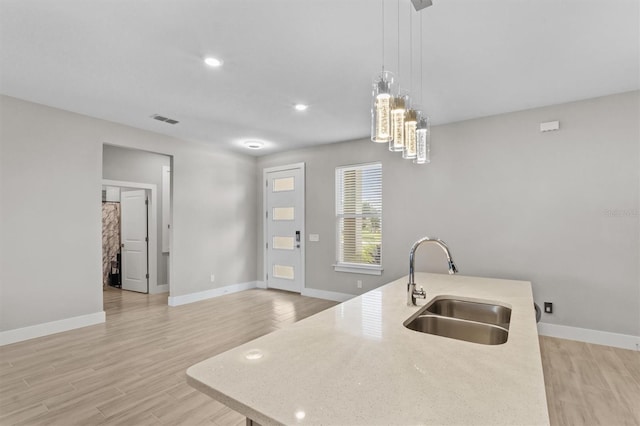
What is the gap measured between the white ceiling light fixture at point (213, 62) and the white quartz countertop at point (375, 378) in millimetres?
2216

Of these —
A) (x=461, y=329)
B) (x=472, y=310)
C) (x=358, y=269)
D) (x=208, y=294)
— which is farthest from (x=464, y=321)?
(x=208, y=294)

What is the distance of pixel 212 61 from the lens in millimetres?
2590

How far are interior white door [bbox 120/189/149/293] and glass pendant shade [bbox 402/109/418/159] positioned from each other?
5.53 meters

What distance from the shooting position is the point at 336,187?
5.24m

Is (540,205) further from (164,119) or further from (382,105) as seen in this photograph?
(164,119)

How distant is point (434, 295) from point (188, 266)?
4.15m

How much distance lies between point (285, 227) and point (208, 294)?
5.77 feet

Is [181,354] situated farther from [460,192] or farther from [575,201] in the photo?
[575,201]

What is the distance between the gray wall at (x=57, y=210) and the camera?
3.33 metres

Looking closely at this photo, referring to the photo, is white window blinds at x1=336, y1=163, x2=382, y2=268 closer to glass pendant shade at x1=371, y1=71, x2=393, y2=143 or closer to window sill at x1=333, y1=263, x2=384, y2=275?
window sill at x1=333, y1=263, x2=384, y2=275

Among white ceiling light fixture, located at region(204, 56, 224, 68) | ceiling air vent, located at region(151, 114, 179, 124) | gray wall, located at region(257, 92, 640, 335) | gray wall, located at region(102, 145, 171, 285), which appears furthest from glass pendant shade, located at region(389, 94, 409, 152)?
gray wall, located at region(102, 145, 171, 285)

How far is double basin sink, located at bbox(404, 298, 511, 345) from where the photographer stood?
1.67 metres

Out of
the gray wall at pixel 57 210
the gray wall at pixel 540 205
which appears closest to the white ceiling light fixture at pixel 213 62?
the gray wall at pixel 57 210

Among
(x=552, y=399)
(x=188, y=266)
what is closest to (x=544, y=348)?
(x=552, y=399)
